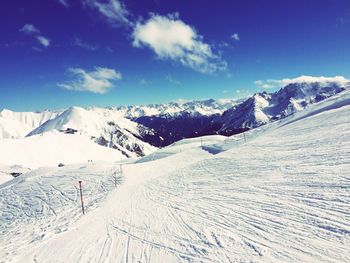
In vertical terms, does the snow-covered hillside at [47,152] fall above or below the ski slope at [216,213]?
above

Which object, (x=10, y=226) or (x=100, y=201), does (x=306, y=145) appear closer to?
→ (x=100, y=201)

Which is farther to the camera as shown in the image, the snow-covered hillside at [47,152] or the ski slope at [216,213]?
the snow-covered hillside at [47,152]

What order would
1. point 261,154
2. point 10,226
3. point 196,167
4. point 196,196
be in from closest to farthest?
point 196,196
point 10,226
point 261,154
point 196,167

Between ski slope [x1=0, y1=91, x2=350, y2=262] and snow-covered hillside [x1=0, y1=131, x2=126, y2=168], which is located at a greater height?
snow-covered hillside [x1=0, y1=131, x2=126, y2=168]

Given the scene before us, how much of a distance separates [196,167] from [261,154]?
23.9 ft

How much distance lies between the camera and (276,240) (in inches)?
472

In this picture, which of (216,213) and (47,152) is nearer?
(216,213)

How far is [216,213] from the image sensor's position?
55.3 ft

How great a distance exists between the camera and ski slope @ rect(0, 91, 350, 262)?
39.6 ft

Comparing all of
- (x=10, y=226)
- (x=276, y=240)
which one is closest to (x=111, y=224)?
(x=276, y=240)

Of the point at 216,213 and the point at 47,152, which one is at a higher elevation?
the point at 47,152

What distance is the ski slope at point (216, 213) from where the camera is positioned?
12.1 meters

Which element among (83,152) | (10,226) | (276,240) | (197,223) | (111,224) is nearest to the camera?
(276,240)

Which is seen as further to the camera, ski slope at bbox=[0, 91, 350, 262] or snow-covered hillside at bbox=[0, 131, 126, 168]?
snow-covered hillside at bbox=[0, 131, 126, 168]
